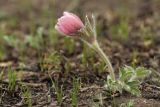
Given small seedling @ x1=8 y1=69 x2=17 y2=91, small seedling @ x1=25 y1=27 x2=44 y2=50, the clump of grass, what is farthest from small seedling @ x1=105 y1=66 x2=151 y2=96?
small seedling @ x1=25 y1=27 x2=44 y2=50

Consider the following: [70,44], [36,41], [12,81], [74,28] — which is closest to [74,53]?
[70,44]

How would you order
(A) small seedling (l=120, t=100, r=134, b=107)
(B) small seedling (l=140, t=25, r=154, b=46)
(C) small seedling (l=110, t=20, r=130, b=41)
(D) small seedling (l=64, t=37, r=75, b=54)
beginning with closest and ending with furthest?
(A) small seedling (l=120, t=100, r=134, b=107), (D) small seedling (l=64, t=37, r=75, b=54), (B) small seedling (l=140, t=25, r=154, b=46), (C) small seedling (l=110, t=20, r=130, b=41)

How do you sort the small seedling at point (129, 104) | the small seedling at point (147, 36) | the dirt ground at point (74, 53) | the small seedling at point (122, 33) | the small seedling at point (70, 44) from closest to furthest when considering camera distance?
the small seedling at point (129, 104) → the dirt ground at point (74, 53) → the small seedling at point (70, 44) → the small seedling at point (147, 36) → the small seedling at point (122, 33)

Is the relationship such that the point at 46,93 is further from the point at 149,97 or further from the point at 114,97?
the point at 149,97

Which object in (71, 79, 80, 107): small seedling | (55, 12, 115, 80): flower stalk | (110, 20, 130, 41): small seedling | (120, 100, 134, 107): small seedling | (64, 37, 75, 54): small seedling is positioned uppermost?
(110, 20, 130, 41): small seedling

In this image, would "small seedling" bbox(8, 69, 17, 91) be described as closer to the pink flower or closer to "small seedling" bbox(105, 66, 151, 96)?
the pink flower

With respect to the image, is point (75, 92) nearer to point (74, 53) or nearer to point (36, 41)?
point (74, 53)

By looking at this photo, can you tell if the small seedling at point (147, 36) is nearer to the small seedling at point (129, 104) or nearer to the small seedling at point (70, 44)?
the small seedling at point (70, 44)

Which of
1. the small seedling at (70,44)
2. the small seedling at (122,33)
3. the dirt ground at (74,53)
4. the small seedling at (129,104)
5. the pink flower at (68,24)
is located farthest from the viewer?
the small seedling at (122,33)

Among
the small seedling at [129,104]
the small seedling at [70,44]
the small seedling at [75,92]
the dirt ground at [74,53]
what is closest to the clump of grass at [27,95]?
the dirt ground at [74,53]
